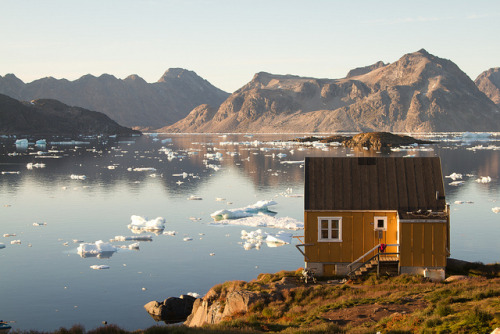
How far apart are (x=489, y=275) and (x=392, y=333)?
36.7 ft

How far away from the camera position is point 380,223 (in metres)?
26.3

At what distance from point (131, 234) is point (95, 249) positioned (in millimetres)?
5723

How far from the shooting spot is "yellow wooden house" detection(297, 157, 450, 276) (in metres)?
25.1

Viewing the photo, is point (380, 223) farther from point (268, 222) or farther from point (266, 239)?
point (268, 222)

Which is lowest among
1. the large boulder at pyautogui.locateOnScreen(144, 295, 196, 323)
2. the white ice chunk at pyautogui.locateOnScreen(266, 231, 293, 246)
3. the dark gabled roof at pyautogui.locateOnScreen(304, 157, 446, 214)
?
the large boulder at pyautogui.locateOnScreen(144, 295, 196, 323)

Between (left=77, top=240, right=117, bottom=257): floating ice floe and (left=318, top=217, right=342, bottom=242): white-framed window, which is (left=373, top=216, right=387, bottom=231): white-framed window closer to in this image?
(left=318, top=217, right=342, bottom=242): white-framed window

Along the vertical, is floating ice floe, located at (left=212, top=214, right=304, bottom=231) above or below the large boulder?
above

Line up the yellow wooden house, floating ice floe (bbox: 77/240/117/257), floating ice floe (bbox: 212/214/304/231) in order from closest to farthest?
the yellow wooden house, floating ice floe (bbox: 77/240/117/257), floating ice floe (bbox: 212/214/304/231)

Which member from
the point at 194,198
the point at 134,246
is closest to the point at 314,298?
the point at 134,246

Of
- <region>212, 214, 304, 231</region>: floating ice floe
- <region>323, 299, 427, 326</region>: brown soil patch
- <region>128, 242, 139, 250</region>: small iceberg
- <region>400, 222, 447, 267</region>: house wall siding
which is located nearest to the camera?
<region>323, 299, 427, 326</region>: brown soil patch

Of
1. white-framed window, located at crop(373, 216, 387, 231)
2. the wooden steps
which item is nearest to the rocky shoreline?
the wooden steps

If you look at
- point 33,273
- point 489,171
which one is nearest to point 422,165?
point 33,273

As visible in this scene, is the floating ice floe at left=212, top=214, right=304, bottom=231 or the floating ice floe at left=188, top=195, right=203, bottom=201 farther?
the floating ice floe at left=188, top=195, right=203, bottom=201

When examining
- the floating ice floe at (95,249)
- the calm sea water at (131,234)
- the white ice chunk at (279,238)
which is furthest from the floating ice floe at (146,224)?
the white ice chunk at (279,238)
